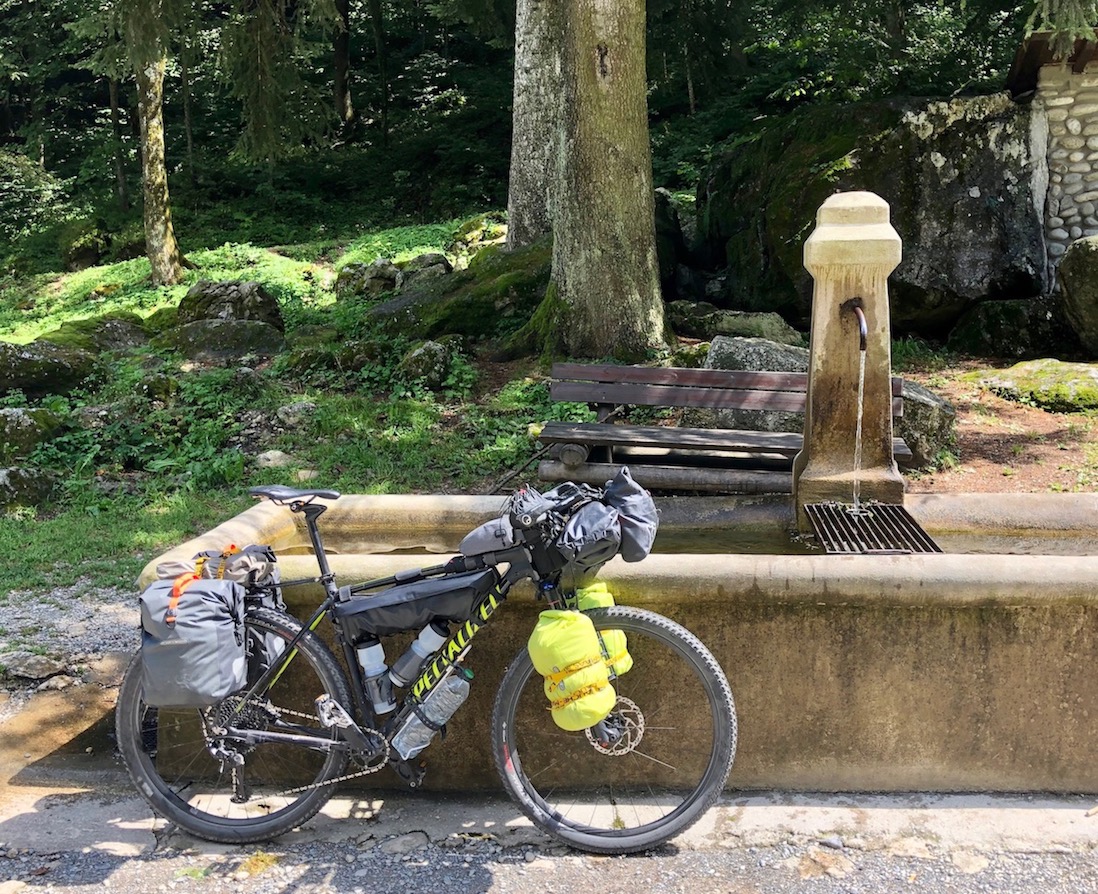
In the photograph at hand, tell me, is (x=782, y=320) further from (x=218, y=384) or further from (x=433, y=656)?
(x=433, y=656)

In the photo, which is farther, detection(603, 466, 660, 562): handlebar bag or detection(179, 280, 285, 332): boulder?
detection(179, 280, 285, 332): boulder

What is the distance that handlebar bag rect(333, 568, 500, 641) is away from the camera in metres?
3.34

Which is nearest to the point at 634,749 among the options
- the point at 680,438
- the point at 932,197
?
the point at 680,438

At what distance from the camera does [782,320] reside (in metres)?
10.4

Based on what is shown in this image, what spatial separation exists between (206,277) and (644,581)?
14.4 meters

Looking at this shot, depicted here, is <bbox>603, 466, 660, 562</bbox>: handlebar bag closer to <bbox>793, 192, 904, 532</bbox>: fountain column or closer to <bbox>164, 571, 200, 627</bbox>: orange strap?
<bbox>164, 571, 200, 627</bbox>: orange strap

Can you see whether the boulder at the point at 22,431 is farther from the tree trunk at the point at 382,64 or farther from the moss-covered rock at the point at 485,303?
the tree trunk at the point at 382,64

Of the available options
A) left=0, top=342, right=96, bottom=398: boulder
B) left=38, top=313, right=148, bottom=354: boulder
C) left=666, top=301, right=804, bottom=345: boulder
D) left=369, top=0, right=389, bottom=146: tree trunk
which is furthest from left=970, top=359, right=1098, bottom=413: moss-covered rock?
left=369, top=0, right=389, bottom=146: tree trunk

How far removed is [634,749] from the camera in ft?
11.8

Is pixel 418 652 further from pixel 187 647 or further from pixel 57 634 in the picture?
pixel 57 634

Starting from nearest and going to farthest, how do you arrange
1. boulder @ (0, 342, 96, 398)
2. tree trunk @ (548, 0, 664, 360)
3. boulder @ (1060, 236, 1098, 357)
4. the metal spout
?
the metal spout → tree trunk @ (548, 0, 664, 360) → boulder @ (1060, 236, 1098, 357) → boulder @ (0, 342, 96, 398)

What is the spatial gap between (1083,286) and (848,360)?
5.92 metres

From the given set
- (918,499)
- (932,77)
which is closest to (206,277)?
(932,77)

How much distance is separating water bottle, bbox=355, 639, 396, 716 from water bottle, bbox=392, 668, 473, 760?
101 millimetres
